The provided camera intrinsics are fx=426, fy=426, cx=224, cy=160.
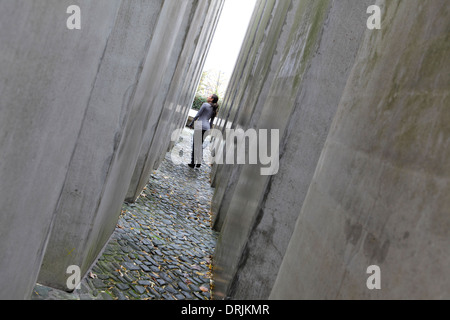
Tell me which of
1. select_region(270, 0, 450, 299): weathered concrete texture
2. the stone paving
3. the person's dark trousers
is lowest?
→ the stone paving

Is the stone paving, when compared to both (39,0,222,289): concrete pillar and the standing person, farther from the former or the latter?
the standing person

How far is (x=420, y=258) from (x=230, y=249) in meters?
3.68

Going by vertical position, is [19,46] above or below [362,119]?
below

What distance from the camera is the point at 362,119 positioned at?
2.29m

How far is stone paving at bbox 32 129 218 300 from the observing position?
468 centimetres

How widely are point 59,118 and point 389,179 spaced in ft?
5.25

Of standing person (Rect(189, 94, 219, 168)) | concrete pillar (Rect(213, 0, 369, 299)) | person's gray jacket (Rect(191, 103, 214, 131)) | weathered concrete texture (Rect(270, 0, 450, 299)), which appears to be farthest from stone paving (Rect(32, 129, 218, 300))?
person's gray jacket (Rect(191, 103, 214, 131))

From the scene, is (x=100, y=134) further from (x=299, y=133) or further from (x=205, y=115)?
(x=205, y=115)

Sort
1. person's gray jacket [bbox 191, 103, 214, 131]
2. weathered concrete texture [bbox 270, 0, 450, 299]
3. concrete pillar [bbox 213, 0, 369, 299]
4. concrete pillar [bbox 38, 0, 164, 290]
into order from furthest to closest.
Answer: person's gray jacket [bbox 191, 103, 214, 131] < concrete pillar [bbox 38, 0, 164, 290] < concrete pillar [bbox 213, 0, 369, 299] < weathered concrete texture [bbox 270, 0, 450, 299]

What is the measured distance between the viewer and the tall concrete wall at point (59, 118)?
167cm

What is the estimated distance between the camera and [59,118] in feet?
7.05
